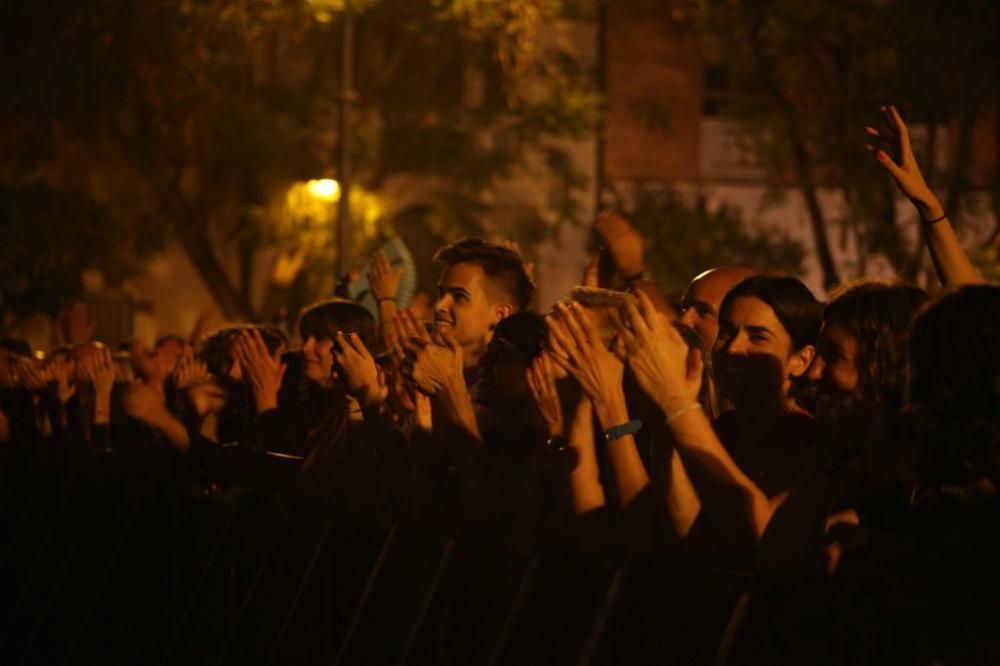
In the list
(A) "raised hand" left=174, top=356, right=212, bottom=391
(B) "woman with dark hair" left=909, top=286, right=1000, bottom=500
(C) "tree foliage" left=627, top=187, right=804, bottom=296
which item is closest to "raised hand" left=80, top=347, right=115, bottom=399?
(A) "raised hand" left=174, top=356, right=212, bottom=391

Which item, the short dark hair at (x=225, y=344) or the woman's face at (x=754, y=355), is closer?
the woman's face at (x=754, y=355)

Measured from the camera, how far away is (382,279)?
876cm

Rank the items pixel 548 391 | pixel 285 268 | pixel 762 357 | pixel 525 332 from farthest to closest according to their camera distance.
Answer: pixel 285 268 → pixel 525 332 → pixel 762 357 → pixel 548 391

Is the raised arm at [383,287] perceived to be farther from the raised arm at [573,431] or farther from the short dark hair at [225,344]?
the raised arm at [573,431]

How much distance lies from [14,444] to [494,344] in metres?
4.36

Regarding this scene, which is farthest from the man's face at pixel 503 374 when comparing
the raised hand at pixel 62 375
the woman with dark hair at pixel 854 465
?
the raised hand at pixel 62 375

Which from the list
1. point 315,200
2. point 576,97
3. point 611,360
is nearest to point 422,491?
point 611,360

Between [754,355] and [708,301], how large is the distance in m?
1.10

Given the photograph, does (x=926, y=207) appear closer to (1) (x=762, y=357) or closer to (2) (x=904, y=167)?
(2) (x=904, y=167)

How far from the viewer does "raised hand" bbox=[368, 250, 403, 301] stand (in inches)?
342

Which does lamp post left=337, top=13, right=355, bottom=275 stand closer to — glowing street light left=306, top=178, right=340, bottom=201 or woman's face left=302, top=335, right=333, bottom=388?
glowing street light left=306, top=178, right=340, bottom=201

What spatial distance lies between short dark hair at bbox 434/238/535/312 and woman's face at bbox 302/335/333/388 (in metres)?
0.60

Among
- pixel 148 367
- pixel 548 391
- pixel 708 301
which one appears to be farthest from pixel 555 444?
pixel 148 367

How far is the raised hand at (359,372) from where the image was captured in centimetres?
609
